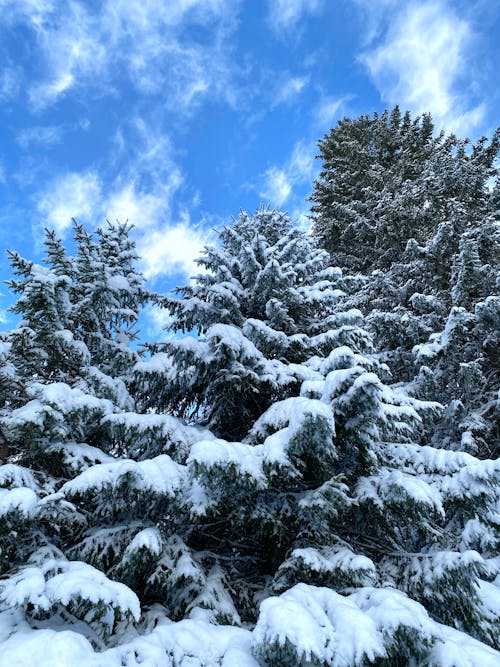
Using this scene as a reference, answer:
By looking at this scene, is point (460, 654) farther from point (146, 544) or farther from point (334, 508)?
point (146, 544)

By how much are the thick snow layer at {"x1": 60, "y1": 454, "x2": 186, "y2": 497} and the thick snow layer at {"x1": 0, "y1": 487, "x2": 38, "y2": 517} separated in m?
0.25

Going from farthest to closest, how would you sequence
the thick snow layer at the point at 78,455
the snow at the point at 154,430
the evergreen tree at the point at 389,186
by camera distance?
the evergreen tree at the point at 389,186 → the snow at the point at 154,430 → the thick snow layer at the point at 78,455

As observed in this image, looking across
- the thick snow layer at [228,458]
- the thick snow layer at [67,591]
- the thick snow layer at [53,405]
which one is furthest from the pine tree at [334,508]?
the thick snow layer at [53,405]

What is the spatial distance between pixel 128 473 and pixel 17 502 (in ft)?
2.80

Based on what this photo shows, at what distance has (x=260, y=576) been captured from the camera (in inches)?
185

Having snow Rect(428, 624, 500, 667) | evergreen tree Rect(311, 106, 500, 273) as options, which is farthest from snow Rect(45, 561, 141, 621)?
evergreen tree Rect(311, 106, 500, 273)

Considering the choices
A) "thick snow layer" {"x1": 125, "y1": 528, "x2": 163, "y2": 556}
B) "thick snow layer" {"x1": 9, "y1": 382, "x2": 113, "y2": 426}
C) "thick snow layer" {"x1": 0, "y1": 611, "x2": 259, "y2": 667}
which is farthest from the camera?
"thick snow layer" {"x1": 9, "y1": 382, "x2": 113, "y2": 426}

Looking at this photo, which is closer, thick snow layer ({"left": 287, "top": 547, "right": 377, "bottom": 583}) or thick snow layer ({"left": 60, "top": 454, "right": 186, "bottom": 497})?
thick snow layer ({"left": 60, "top": 454, "right": 186, "bottom": 497})

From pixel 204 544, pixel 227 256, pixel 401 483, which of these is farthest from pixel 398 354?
pixel 204 544

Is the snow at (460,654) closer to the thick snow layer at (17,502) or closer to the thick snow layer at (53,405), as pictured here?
the thick snow layer at (17,502)

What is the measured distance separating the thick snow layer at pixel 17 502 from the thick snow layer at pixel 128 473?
0.83 feet

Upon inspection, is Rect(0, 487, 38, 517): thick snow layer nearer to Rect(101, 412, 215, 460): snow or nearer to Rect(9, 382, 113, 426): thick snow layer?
Rect(9, 382, 113, 426): thick snow layer

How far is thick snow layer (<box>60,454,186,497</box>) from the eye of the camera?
333cm

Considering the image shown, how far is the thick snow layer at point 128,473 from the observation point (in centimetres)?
333
